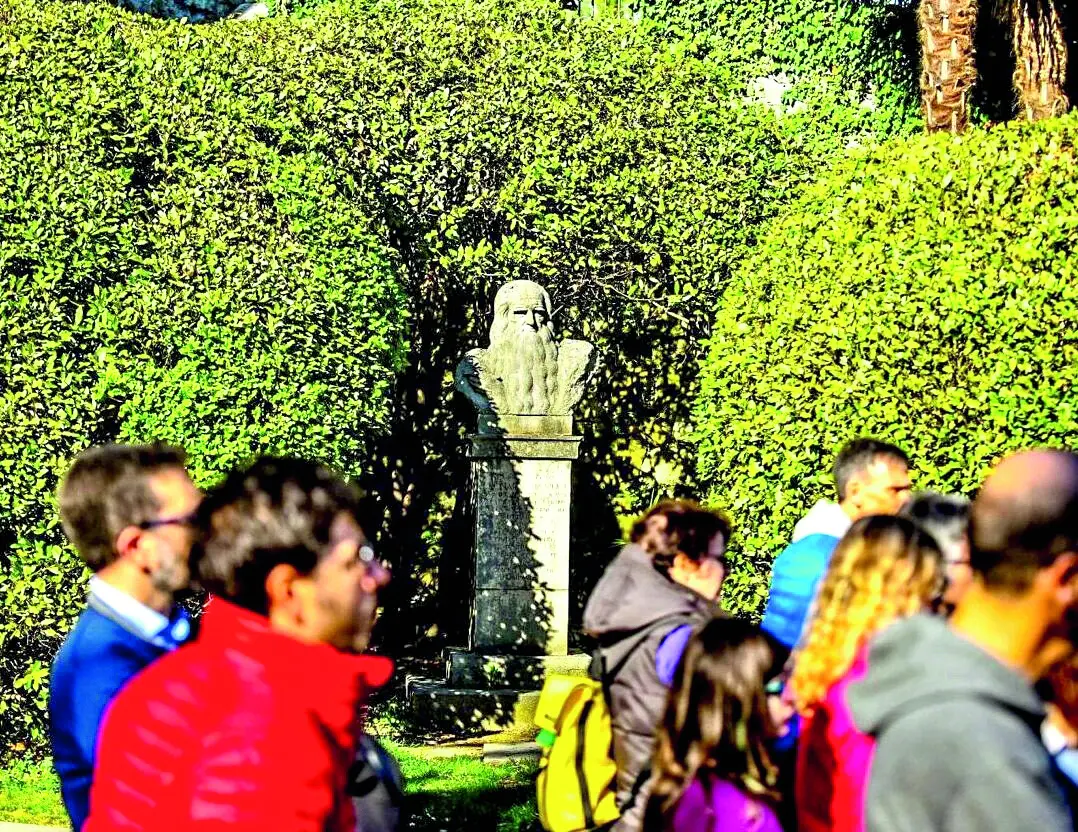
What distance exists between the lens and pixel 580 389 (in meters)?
11.6

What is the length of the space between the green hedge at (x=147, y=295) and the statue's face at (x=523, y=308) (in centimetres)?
92

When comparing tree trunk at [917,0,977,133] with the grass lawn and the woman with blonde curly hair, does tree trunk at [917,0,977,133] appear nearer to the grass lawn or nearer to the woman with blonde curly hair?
the grass lawn

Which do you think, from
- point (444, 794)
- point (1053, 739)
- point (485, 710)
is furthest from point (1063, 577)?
point (485, 710)

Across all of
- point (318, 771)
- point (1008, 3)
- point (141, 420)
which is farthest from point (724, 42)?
point (318, 771)

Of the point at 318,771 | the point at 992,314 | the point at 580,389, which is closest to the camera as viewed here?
the point at 318,771

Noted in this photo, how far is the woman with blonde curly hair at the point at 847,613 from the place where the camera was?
11.2 ft

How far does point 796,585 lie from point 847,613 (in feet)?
4.37

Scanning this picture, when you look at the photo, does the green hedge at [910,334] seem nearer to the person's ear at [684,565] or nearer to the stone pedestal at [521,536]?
the stone pedestal at [521,536]

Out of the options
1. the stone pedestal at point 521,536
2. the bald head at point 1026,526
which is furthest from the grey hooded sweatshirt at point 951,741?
the stone pedestal at point 521,536

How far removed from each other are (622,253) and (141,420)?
639 cm

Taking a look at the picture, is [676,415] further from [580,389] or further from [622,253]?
[580,389]

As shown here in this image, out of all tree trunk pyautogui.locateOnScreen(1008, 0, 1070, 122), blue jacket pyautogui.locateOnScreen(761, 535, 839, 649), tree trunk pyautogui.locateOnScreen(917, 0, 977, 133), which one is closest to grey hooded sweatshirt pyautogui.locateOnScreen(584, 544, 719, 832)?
blue jacket pyautogui.locateOnScreen(761, 535, 839, 649)

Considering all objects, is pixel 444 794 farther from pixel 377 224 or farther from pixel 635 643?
pixel 377 224

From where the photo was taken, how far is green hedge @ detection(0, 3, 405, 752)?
948 centimetres
